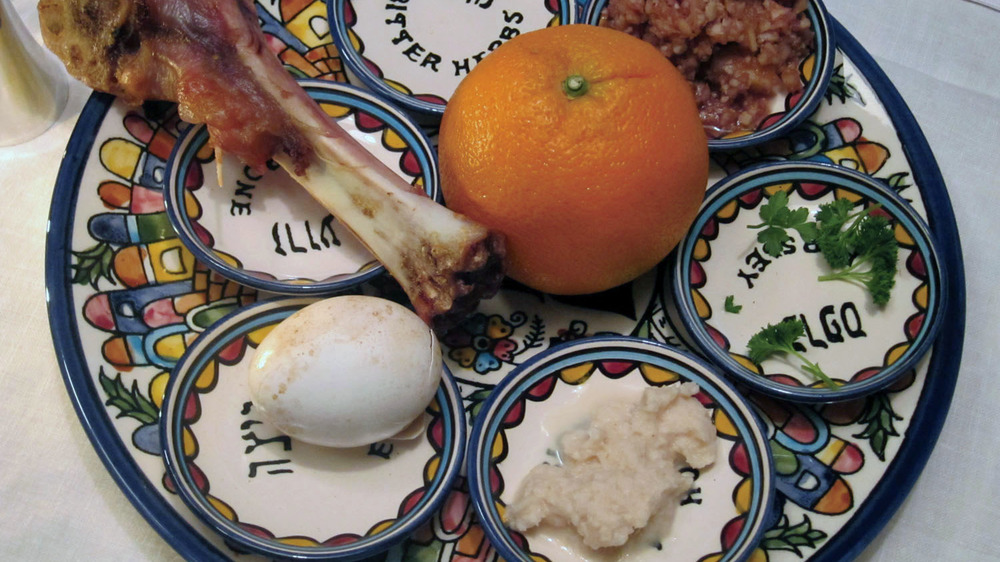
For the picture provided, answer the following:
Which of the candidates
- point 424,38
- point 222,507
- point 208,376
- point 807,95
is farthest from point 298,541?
point 807,95

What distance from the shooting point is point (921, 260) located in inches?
38.6

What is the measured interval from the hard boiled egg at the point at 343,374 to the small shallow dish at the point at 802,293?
326 mm

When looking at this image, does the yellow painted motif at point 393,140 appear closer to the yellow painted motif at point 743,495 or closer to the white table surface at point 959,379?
the white table surface at point 959,379

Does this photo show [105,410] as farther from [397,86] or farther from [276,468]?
[397,86]

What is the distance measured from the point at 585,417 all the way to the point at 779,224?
35cm

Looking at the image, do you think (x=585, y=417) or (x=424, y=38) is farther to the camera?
(x=424, y=38)

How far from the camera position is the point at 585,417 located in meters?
0.90

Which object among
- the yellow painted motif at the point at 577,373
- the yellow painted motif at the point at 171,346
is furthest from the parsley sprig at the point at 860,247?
the yellow painted motif at the point at 171,346

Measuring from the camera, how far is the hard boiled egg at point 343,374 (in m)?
0.79

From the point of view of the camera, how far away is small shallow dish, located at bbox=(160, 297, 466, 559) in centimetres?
79

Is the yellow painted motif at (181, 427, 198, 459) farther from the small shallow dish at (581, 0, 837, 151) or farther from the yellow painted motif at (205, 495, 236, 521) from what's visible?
the small shallow dish at (581, 0, 837, 151)

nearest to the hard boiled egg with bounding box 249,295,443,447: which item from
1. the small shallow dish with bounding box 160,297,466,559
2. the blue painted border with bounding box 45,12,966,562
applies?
the small shallow dish with bounding box 160,297,466,559

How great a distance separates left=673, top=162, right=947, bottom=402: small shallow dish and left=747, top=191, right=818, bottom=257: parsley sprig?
0.6 inches

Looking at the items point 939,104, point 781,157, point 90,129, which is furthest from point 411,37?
point 939,104
